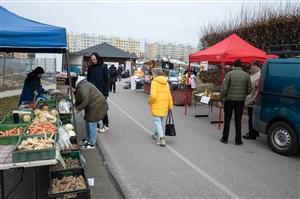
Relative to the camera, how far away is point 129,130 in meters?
9.19

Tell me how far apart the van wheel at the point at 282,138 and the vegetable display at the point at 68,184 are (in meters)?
4.41

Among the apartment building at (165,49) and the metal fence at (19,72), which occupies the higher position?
the apartment building at (165,49)

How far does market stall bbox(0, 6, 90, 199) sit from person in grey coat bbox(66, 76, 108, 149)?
24.9 inches

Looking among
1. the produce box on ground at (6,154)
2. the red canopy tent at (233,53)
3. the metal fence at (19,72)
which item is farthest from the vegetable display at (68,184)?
the metal fence at (19,72)

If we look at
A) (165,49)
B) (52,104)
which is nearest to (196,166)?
(52,104)

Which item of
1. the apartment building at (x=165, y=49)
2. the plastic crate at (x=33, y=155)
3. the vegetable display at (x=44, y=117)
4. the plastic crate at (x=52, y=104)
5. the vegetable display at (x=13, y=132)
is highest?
the apartment building at (x=165, y=49)

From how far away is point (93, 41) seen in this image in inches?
3413

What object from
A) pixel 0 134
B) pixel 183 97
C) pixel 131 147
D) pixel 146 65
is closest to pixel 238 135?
pixel 131 147

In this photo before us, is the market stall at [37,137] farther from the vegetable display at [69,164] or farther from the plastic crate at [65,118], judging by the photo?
the plastic crate at [65,118]

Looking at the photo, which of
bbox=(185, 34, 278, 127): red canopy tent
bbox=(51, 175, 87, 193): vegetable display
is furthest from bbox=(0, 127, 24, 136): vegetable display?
bbox=(185, 34, 278, 127): red canopy tent

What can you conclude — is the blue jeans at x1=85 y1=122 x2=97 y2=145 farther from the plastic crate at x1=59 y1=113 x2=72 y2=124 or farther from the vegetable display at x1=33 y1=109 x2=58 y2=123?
the vegetable display at x1=33 y1=109 x2=58 y2=123

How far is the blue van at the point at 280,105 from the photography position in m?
6.48

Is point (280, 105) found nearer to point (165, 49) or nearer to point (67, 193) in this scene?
point (67, 193)

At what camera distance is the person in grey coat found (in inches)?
254
